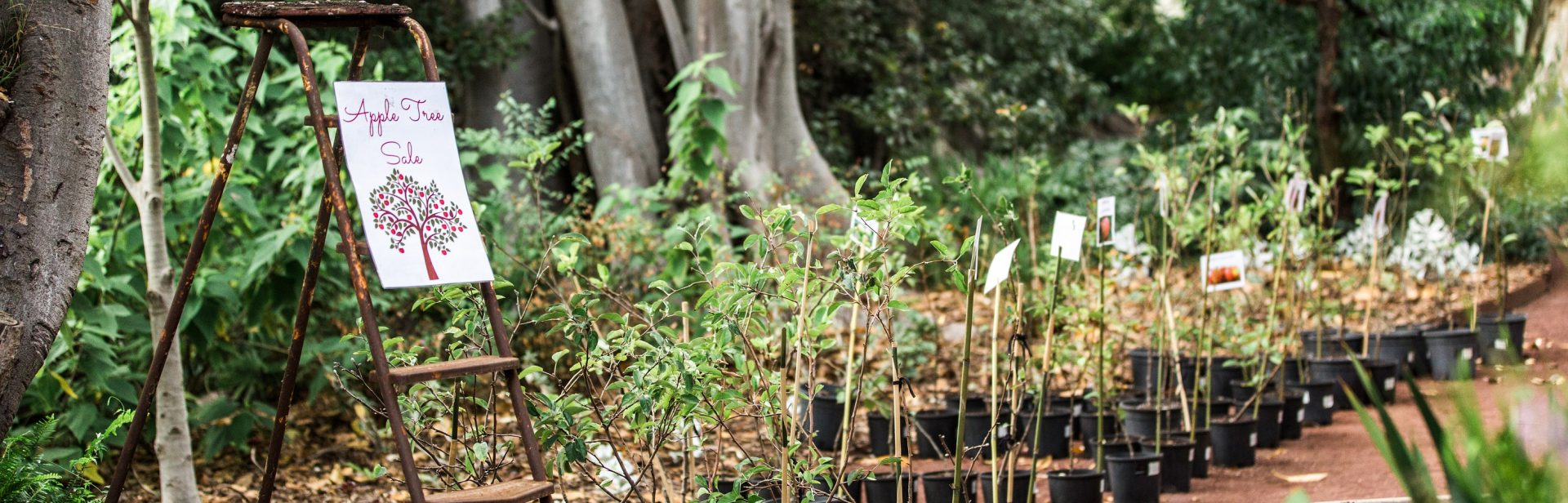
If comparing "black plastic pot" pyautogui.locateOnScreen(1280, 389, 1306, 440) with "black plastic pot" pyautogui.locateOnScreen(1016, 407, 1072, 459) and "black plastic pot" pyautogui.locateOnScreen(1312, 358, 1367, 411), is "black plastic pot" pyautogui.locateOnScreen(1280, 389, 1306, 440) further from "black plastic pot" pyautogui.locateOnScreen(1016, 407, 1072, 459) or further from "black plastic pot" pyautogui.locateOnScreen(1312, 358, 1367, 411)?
"black plastic pot" pyautogui.locateOnScreen(1016, 407, 1072, 459)

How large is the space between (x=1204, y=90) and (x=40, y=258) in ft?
31.3

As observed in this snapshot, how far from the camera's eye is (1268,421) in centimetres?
465

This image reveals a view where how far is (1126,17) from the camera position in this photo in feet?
47.9

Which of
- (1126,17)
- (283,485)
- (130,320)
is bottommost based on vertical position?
(283,485)

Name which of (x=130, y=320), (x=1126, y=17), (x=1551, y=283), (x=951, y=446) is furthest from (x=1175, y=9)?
(x=130, y=320)

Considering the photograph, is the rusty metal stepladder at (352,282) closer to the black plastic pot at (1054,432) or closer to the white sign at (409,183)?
the white sign at (409,183)

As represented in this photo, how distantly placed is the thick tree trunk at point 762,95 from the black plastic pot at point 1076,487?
3363mm

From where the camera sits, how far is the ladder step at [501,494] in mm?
2355

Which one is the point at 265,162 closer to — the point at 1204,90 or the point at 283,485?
the point at 283,485

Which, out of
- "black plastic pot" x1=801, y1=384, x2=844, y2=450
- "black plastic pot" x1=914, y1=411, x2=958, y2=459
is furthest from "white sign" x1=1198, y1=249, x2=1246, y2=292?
"black plastic pot" x1=801, y1=384, x2=844, y2=450

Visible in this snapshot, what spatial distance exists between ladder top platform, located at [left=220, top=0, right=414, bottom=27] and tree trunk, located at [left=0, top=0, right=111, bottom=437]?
318 mm

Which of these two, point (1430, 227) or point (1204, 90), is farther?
point (1204, 90)

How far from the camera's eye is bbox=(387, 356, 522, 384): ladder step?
2336 millimetres

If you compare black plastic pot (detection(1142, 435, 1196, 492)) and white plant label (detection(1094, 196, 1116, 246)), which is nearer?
white plant label (detection(1094, 196, 1116, 246))
